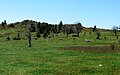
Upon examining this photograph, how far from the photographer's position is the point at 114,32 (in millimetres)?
191125

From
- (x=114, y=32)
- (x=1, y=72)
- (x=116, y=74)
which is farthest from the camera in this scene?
(x=114, y=32)

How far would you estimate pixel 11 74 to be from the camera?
88.7 feet

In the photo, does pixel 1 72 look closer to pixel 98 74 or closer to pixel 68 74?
pixel 68 74

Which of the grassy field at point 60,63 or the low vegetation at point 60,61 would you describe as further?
the low vegetation at point 60,61

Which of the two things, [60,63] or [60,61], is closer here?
[60,63]

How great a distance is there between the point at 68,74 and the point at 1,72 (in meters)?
6.37

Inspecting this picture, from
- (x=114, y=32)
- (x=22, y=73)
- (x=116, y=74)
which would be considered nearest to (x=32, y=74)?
(x=22, y=73)

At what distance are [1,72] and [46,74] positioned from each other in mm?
4381

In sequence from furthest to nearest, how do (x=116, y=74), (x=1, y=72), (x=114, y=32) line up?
(x=114, y=32), (x=1, y=72), (x=116, y=74)

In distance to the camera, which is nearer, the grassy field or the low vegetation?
the grassy field

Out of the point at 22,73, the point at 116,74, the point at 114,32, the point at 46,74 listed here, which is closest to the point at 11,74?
the point at 22,73

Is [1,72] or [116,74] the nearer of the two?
[116,74]

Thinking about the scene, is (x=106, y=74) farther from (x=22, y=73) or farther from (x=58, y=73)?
(x=22, y=73)

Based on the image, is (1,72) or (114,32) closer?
(1,72)
